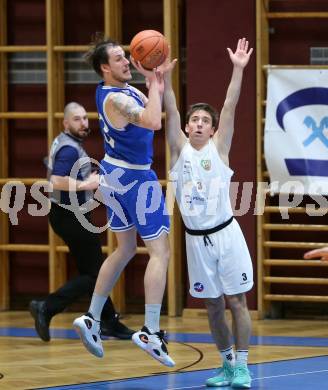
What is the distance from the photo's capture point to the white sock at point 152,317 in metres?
6.11

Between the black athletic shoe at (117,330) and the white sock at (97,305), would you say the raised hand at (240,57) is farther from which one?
the black athletic shoe at (117,330)

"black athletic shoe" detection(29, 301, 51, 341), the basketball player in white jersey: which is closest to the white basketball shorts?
the basketball player in white jersey

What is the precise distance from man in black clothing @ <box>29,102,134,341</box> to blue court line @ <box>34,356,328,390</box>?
1638mm

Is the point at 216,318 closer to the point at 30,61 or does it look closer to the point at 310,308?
the point at 310,308

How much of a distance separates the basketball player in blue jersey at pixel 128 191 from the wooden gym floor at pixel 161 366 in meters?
0.32

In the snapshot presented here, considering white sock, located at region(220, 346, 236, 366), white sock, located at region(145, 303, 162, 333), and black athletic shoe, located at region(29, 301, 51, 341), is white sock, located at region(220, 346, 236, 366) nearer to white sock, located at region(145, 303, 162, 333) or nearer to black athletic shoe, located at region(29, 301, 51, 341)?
white sock, located at region(145, 303, 162, 333)

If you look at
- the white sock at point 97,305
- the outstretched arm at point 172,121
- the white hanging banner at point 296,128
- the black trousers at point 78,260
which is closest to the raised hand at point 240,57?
the outstretched arm at point 172,121

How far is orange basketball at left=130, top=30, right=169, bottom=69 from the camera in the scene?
6.11 m

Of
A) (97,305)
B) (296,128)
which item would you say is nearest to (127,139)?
(97,305)

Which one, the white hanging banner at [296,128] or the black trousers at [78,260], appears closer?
the black trousers at [78,260]

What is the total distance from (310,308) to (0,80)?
345 cm

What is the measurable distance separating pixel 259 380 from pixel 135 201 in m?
1.27

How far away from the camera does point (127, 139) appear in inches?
247

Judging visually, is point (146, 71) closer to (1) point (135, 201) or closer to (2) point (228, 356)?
(1) point (135, 201)
